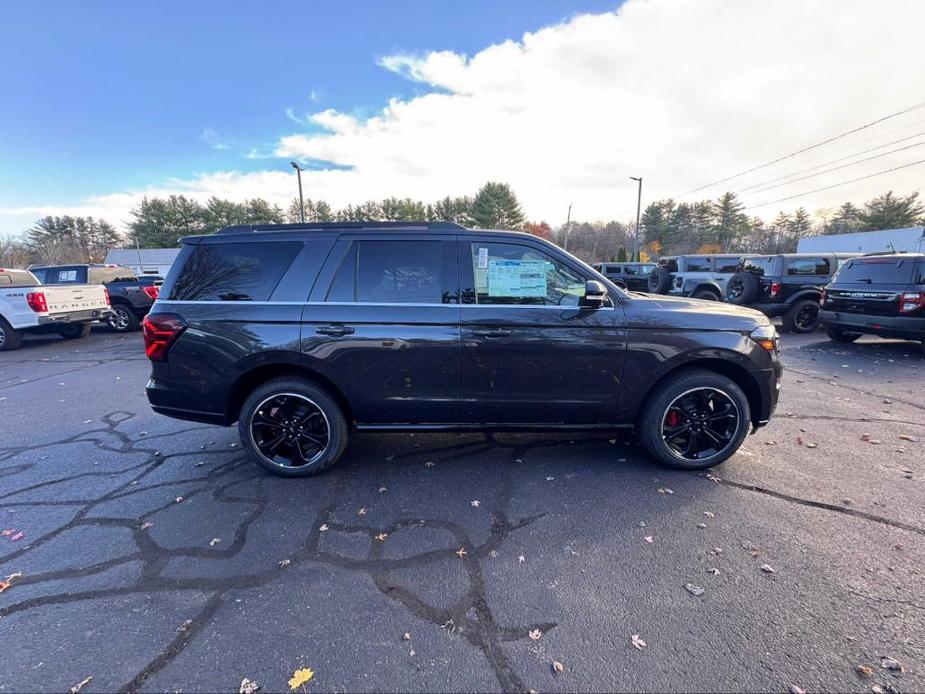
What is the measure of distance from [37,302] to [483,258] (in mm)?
11849

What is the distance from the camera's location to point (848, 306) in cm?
802

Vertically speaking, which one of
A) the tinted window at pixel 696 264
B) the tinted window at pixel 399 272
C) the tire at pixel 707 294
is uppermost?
the tinted window at pixel 696 264

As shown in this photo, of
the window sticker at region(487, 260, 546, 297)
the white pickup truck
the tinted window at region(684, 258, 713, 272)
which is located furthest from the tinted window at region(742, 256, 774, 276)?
the white pickup truck

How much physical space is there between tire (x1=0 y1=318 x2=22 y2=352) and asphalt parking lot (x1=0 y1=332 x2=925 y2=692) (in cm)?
831

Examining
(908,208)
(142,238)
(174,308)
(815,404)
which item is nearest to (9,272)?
(174,308)

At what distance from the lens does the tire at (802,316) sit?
10.5 metres

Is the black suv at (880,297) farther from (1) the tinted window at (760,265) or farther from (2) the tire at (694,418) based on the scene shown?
(2) the tire at (694,418)

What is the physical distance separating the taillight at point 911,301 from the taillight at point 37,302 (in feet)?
58.5

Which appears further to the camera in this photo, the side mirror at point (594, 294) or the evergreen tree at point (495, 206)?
the evergreen tree at point (495, 206)

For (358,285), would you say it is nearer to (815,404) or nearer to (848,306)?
(815,404)

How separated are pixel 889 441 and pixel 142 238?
239 ft

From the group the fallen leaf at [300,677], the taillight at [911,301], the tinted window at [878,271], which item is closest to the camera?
the fallen leaf at [300,677]

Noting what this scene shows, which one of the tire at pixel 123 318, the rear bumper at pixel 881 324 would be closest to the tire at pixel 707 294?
the rear bumper at pixel 881 324

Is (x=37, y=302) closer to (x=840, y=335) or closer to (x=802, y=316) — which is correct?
(x=840, y=335)
